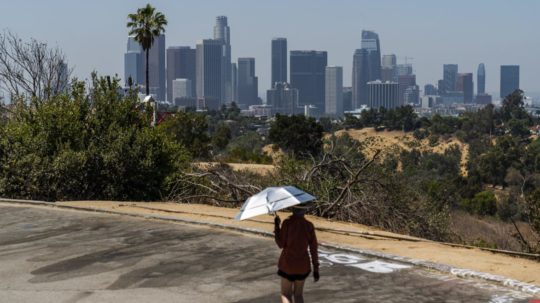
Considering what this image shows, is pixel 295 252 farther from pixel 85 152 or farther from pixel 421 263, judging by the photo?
pixel 85 152

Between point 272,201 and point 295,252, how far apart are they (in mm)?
731

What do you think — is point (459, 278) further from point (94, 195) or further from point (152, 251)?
point (94, 195)

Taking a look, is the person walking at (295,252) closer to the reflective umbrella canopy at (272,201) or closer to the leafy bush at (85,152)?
the reflective umbrella canopy at (272,201)

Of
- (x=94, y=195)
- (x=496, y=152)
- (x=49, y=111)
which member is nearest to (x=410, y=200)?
(x=94, y=195)

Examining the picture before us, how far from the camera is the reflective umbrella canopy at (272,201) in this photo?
22.7 ft

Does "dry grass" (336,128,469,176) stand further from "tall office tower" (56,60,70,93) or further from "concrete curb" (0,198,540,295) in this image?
"concrete curb" (0,198,540,295)

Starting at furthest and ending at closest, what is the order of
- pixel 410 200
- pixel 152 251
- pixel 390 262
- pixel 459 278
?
pixel 410 200 < pixel 152 251 < pixel 390 262 < pixel 459 278

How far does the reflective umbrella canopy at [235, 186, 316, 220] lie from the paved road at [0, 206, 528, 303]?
2345 millimetres

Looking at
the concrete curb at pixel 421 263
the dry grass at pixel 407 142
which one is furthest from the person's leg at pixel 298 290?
the dry grass at pixel 407 142

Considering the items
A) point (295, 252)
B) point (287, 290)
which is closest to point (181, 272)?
point (287, 290)

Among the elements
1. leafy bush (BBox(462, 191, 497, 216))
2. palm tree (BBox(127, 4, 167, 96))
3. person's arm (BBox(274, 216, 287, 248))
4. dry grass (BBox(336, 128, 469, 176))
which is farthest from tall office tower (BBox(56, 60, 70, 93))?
dry grass (BBox(336, 128, 469, 176))

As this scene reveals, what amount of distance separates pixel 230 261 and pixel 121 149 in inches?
410

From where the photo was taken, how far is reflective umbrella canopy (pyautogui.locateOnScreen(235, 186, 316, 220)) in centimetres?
693

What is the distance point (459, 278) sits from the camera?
33.3 ft
